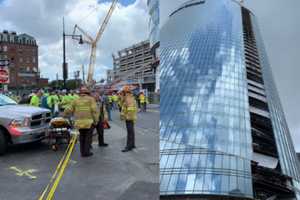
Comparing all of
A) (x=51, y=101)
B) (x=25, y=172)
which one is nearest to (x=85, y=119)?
(x=25, y=172)

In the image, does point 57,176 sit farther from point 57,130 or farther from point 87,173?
point 57,130

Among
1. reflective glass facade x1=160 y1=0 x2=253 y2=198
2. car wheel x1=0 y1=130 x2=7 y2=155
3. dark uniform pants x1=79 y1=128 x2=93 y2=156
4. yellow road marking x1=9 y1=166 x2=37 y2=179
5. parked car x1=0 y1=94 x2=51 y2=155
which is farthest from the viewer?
parked car x1=0 y1=94 x2=51 y2=155

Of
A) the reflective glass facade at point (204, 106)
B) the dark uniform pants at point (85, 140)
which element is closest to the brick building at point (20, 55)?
the reflective glass facade at point (204, 106)

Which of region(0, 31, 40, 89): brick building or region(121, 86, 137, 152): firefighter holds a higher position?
region(0, 31, 40, 89): brick building

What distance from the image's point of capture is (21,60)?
10600 cm

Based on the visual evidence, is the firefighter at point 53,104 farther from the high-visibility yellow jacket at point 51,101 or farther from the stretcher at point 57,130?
the stretcher at point 57,130

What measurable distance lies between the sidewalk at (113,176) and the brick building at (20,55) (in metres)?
96.6

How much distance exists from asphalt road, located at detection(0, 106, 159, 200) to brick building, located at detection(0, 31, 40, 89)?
9569cm

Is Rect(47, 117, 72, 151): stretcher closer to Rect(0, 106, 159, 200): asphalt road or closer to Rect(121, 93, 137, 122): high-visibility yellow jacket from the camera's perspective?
Rect(0, 106, 159, 200): asphalt road

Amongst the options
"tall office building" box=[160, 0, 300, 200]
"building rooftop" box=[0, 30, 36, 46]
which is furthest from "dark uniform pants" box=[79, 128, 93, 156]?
"building rooftop" box=[0, 30, 36, 46]

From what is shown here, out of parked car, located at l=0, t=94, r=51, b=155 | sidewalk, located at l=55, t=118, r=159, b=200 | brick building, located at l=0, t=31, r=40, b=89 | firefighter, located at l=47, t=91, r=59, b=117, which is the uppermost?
brick building, located at l=0, t=31, r=40, b=89

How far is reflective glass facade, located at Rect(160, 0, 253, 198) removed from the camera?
8.16 metres

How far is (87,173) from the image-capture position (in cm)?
668

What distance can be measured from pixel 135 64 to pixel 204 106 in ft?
382
